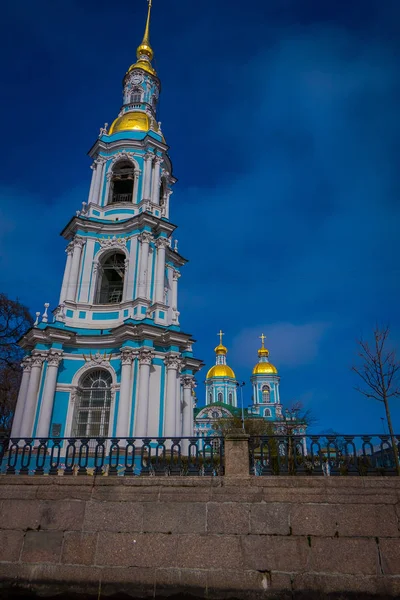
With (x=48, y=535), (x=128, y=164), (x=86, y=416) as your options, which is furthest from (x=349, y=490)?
(x=128, y=164)

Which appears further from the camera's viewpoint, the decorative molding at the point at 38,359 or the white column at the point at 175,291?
the white column at the point at 175,291

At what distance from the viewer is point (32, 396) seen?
1817cm

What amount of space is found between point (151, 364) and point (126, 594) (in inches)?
476

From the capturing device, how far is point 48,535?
7805 millimetres

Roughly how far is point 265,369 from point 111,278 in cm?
5430

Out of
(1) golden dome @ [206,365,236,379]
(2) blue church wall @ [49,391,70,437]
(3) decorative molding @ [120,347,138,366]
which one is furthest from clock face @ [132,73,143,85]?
(1) golden dome @ [206,365,236,379]

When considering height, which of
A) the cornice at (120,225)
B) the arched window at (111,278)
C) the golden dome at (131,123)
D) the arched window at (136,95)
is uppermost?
the arched window at (136,95)

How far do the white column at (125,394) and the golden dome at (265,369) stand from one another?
57109 millimetres

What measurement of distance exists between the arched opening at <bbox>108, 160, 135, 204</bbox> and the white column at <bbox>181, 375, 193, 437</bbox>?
10.9 metres

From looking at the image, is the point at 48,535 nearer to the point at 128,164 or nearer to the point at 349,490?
the point at 349,490

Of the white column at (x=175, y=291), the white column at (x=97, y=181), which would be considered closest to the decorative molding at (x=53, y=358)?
the white column at (x=175, y=291)

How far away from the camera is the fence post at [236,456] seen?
795 cm

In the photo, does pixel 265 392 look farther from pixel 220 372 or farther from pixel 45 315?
pixel 45 315

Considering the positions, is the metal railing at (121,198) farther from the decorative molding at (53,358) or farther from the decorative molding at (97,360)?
the decorative molding at (53,358)
